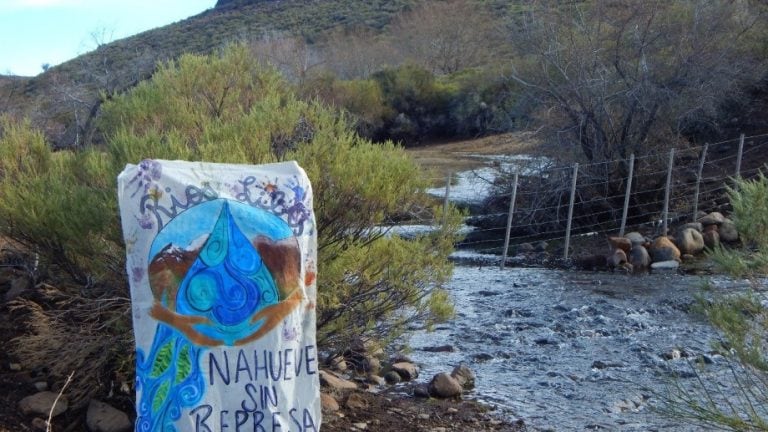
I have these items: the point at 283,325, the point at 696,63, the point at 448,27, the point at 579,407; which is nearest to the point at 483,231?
the point at 696,63

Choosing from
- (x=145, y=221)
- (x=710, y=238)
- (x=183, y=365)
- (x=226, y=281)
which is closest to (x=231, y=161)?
(x=145, y=221)

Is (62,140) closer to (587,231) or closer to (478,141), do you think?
(587,231)

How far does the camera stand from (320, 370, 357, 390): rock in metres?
7.67

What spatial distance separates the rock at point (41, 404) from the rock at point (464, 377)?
365 centimetres

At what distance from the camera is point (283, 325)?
463 centimetres

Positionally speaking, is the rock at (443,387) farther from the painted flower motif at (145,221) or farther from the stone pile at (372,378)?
the painted flower motif at (145,221)

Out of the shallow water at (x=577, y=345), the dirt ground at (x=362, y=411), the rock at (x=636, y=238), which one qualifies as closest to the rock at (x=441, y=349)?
the shallow water at (x=577, y=345)

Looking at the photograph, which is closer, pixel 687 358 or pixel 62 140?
pixel 687 358

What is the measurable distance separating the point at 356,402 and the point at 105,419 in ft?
6.81

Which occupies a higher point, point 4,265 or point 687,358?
point 4,265

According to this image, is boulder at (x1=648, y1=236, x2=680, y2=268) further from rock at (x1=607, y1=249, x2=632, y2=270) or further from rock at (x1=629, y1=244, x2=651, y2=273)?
rock at (x1=607, y1=249, x2=632, y2=270)

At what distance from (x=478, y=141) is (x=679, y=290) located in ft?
65.1

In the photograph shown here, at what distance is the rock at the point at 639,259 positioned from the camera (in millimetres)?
14555

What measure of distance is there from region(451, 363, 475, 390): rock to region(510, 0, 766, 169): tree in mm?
9182
